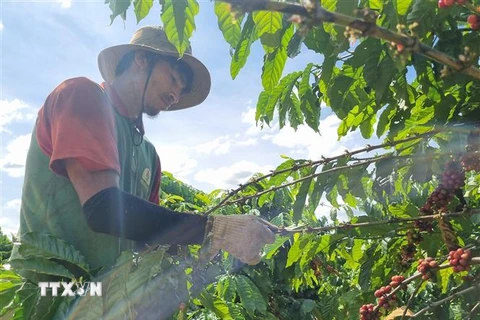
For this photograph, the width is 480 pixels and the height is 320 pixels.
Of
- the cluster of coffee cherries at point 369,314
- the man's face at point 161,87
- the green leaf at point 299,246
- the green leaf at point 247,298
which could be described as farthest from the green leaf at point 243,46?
the green leaf at point 247,298

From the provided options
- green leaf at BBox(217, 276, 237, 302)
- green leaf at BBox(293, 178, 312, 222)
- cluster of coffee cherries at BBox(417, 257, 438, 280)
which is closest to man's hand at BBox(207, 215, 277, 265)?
green leaf at BBox(293, 178, 312, 222)

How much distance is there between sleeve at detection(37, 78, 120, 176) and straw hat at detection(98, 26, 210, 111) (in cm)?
52

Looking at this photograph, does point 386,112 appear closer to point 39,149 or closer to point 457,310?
point 457,310

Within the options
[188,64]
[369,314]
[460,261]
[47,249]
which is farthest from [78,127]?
[460,261]

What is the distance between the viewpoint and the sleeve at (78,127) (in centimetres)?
150

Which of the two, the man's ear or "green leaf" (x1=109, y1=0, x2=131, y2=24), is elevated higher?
the man's ear

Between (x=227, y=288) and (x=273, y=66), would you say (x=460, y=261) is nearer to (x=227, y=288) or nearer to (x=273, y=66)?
(x=273, y=66)

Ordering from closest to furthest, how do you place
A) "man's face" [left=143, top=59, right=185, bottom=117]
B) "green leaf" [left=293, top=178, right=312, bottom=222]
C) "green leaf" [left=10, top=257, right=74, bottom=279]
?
"green leaf" [left=10, top=257, right=74, bottom=279] < "green leaf" [left=293, top=178, right=312, bottom=222] < "man's face" [left=143, top=59, right=185, bottom=117]

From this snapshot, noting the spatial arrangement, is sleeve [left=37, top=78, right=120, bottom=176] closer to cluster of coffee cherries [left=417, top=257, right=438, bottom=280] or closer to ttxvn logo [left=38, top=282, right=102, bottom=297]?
ttxvn logo [left=38, top=282, right=102, bottom=297]

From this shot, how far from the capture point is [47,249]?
4.42ft

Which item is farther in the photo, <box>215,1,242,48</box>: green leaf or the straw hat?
the straw hat

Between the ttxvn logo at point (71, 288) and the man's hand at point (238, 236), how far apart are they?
1.38 feet

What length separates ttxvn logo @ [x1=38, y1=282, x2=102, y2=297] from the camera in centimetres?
132

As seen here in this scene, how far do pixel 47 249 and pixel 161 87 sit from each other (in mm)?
944
